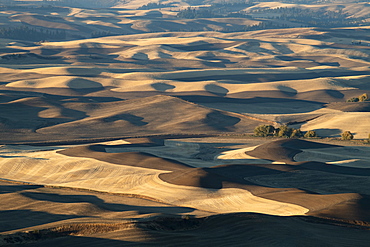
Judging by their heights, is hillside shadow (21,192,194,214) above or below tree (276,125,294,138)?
above

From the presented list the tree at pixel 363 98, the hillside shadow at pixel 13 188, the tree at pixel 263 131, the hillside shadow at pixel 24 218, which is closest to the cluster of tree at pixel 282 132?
the tree at pixel 263 131

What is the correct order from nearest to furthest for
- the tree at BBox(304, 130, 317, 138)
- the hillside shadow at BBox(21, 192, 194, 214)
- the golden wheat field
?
the golden wheat field, the hillside shadow at BBox(21, 192, 194, 214), the tree at BBox(304, 130, 317, 138)

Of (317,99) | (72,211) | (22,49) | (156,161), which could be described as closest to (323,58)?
(317,99)

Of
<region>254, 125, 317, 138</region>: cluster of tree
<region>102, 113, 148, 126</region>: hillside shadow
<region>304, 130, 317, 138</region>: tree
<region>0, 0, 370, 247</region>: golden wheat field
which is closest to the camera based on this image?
<region>0, 0, 370, 247</region>: golden wheat field

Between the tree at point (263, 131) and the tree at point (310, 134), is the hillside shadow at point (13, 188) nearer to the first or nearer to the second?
the tree at point (263, 131)

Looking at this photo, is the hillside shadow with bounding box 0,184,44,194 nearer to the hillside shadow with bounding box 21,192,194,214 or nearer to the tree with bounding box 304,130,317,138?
the hillside shadow with bounding box 21,192,194,214

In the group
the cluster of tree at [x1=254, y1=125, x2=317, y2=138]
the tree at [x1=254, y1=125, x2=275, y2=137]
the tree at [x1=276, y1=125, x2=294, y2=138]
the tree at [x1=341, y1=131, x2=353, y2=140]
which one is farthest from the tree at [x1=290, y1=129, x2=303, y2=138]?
the tree at [x1=341, y1=131, x2=353, y2=140]

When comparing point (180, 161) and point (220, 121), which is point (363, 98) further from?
point (180, 161)

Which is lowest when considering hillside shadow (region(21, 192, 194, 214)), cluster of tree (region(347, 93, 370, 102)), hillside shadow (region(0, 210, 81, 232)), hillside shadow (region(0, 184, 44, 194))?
cluster of tree (region(347, 93, 370, 102))

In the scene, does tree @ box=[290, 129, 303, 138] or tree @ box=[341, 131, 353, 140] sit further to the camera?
tree @ box=[290, 129, 303, 138]
